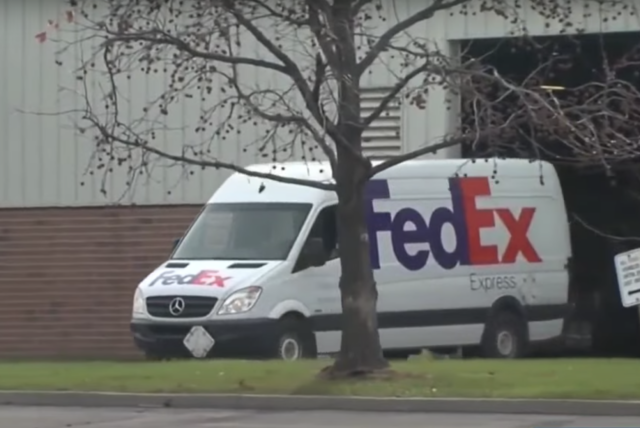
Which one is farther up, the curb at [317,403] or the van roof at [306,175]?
the van roof at [306,175]

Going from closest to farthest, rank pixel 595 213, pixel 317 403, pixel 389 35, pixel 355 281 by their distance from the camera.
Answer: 1. pixel 317 403
2. pixel 389 35
3. pixel 355 281
4. pixel 595 213

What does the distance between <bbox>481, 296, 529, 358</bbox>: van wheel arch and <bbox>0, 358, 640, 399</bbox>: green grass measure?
12.5 feet

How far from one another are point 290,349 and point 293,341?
12 cm

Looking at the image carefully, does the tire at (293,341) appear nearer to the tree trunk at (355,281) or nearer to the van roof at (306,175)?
the van roof at (306,175)

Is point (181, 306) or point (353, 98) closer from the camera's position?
point (353, 98)

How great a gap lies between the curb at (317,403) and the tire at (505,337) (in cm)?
751

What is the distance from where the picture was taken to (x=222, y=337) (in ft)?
72.1

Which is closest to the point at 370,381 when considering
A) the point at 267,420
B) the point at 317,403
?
the point at 317,403

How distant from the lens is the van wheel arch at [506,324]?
24703mm

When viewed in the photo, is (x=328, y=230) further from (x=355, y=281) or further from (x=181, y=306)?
(x=355, y=281)

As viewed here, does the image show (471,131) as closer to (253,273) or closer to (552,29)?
(253,273)

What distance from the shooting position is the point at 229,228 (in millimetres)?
23156

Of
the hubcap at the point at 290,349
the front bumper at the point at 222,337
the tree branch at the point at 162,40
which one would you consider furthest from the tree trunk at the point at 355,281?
the hubcap at the point at 290,349

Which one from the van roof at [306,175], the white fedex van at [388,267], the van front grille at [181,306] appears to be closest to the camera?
the van front grille at [181,306]
